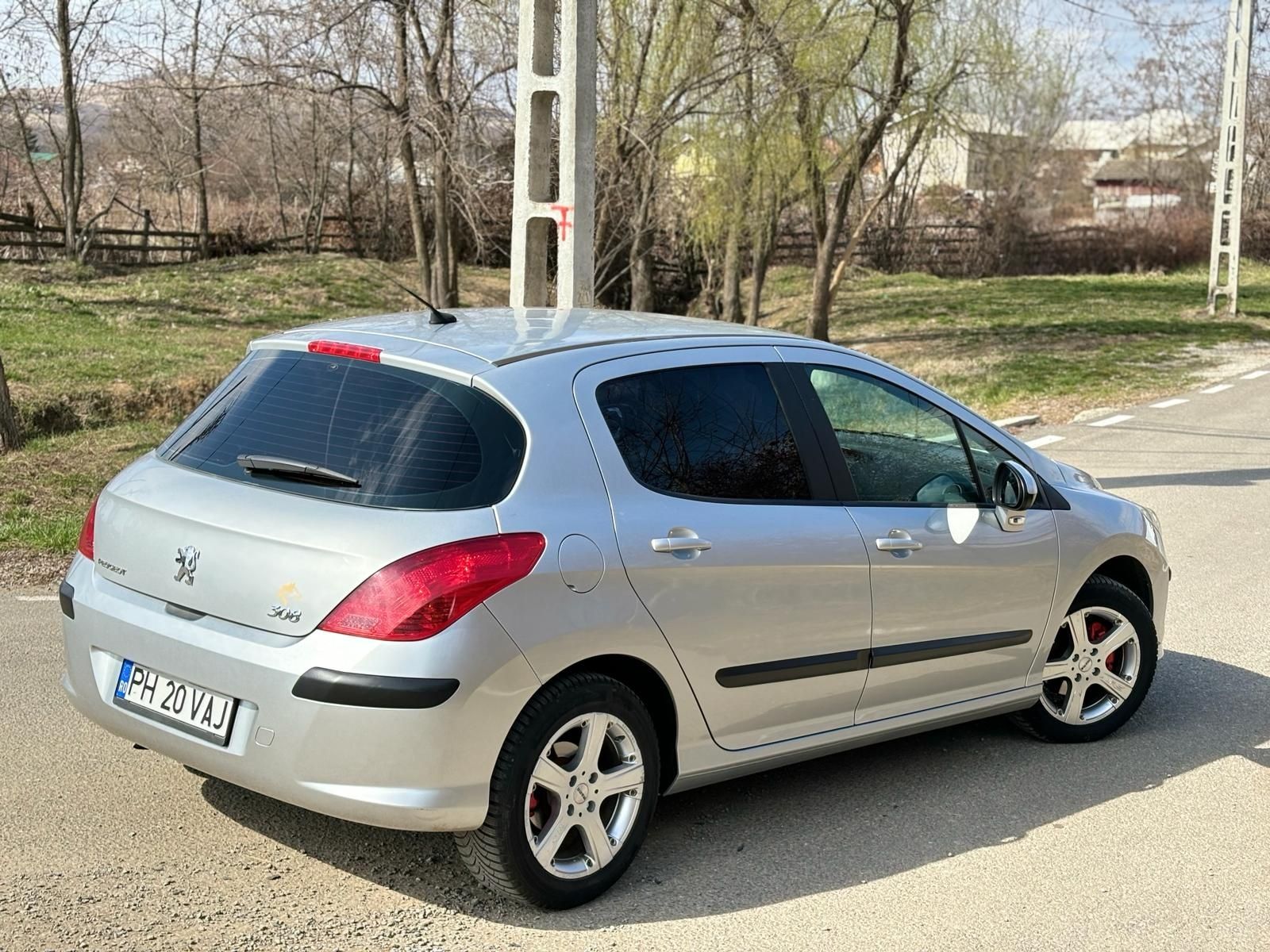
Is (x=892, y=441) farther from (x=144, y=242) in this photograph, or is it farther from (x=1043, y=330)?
(x=144, y=242)

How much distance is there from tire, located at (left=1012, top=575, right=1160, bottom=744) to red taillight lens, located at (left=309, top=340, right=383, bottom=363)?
2.87 meters

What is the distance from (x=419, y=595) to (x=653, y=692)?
34.6 inches

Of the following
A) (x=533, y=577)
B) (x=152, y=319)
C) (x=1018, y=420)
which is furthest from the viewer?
(x=152, y=319)

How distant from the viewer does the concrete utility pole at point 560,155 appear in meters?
9.32

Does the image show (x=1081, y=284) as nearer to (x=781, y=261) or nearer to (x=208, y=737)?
(x=781, y=261)

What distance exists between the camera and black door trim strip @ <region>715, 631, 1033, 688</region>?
168 inches

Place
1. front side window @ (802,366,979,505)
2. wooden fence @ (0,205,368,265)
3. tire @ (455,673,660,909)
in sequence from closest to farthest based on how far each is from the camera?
tire @ (455,673,660,909), front side window @ (802,366,979,505), wooden fence @ (0,205,368,265)

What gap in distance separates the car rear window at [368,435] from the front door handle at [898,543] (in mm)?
1382

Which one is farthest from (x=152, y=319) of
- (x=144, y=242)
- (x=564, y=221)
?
(x=564, y=221)

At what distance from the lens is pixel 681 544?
403 cm

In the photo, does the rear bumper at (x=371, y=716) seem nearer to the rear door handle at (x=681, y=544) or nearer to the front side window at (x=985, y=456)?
the rear door handle at (x=681, y=544)

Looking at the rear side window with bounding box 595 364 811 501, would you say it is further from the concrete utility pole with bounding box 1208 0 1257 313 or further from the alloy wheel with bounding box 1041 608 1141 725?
the concrete utility pole with bounding box 1208 0 1257 313

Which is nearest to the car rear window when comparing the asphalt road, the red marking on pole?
the asphalt road

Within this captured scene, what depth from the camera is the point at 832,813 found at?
4723mm
